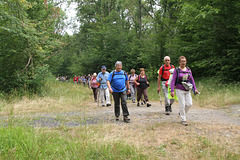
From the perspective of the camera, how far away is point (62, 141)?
11.4 feet

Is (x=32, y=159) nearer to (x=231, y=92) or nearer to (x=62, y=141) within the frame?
(x=62, y=141)

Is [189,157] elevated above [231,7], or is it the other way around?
[231,7]

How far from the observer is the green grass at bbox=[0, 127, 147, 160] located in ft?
9.21

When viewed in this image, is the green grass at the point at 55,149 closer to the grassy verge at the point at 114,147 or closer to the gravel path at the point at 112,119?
the grassy verge at the point at 114,147

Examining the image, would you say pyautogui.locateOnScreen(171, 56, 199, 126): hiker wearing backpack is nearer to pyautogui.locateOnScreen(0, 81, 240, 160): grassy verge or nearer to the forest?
pyautogui.locateOnScreen(0, 81, 240, 160): grassy verge

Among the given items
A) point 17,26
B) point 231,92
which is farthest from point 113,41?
point 231,92

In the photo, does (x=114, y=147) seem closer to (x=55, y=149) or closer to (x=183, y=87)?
(x=55, y=149)

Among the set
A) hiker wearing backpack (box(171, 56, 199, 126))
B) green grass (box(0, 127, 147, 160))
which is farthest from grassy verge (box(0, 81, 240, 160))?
hiker wearing backpack (box(171, 56, 199, 126))

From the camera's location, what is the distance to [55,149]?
10.0ft

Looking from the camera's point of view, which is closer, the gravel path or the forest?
the gravel path

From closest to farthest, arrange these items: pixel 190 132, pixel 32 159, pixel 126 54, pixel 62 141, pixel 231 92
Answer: pixel 32 159 → pixel 62 141 → pixel 190 132 → pixel 231 92 → pixel 126 54

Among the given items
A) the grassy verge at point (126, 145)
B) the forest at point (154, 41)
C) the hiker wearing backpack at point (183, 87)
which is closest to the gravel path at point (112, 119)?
the hiker wearing backpack at point (183, 87)

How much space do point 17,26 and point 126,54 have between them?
15611mm

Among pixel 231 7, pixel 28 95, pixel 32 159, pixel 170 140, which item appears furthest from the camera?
pixel 231 7
